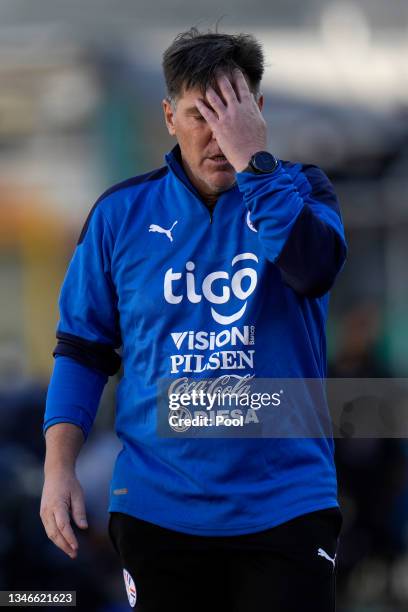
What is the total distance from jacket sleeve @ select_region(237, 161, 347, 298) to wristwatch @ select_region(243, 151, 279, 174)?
0.01 m

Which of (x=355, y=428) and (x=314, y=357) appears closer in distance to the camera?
(x=314, y=357)

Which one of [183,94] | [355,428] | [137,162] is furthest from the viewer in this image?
[137,162]

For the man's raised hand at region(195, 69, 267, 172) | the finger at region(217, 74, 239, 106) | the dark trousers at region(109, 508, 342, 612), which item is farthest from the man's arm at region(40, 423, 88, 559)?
the finger at region(217, 74, 239, 106)

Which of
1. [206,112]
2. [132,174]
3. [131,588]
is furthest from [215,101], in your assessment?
[132,174]

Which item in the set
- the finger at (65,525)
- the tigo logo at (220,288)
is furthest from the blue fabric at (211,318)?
the finger at (65,525)

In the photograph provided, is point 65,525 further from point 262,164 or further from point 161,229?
point 262,164

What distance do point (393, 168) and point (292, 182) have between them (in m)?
6.21

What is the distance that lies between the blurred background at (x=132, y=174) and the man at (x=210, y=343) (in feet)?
7.87

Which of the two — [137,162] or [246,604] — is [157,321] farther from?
[137,162]

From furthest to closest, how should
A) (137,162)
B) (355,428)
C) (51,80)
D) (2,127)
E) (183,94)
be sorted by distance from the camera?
(2,127) < (51,80) < (137,162) < (355,428) < (183,94)

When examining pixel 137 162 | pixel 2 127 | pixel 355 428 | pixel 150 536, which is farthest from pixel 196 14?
pixel 150 536

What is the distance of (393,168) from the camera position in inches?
342

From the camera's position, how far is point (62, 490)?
2.69 metres

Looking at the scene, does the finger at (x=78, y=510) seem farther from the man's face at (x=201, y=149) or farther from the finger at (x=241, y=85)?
the finger at (x=241, y=85)
